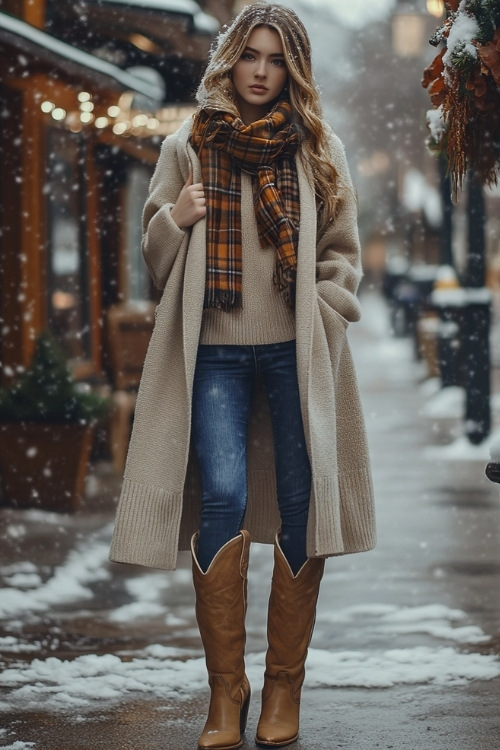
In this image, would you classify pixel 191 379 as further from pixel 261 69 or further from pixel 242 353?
pixel 261 69

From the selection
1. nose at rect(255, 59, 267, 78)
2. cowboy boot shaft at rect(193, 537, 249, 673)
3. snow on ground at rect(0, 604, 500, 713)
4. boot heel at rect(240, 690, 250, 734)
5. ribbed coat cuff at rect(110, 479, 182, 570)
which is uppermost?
nose at rect(255, 59, 267, 78)

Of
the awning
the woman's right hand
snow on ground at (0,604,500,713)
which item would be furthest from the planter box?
the woman's right hand

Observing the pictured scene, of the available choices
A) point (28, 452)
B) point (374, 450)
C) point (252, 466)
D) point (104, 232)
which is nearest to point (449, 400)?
point (374, 450)

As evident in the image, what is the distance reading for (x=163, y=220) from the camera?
354cm

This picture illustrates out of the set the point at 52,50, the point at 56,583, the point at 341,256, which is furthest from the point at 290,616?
the point at 52,50

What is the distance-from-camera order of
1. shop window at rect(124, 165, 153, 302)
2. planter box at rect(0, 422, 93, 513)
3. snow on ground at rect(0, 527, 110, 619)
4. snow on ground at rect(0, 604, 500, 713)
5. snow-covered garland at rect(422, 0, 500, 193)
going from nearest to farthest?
snow-covered garland at rect(422, 0, 500, 193)
snow on ground at rect(0, 604, 500, 713)
snow on ground at rect(0, 527, 110, 619)
planter box at rect(0, 422, 93, 513)
shop window at rect(124, 165, 153, 302)

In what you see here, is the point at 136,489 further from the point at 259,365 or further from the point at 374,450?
the point at 374,450

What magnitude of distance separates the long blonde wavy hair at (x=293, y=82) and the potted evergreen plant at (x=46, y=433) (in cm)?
428

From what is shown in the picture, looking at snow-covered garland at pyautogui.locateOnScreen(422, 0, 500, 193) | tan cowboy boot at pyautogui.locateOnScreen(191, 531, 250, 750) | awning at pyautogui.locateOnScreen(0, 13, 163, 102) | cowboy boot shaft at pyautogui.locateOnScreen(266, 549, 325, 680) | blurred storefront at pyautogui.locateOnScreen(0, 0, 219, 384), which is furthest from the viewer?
blurred storefront at pyautogui.locateOnScreen(0, 0, 219, 384)

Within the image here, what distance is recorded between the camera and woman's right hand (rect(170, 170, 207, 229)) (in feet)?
11.5

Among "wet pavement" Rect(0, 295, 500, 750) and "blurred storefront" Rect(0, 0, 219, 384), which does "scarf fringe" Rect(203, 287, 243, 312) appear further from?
"blurred storefront" Rect(0, 0, 219, 384)

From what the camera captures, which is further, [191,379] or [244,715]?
[244,715]

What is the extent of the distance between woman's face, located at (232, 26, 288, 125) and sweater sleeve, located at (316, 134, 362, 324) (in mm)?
263

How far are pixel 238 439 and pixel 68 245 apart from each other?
6542 millimetres
